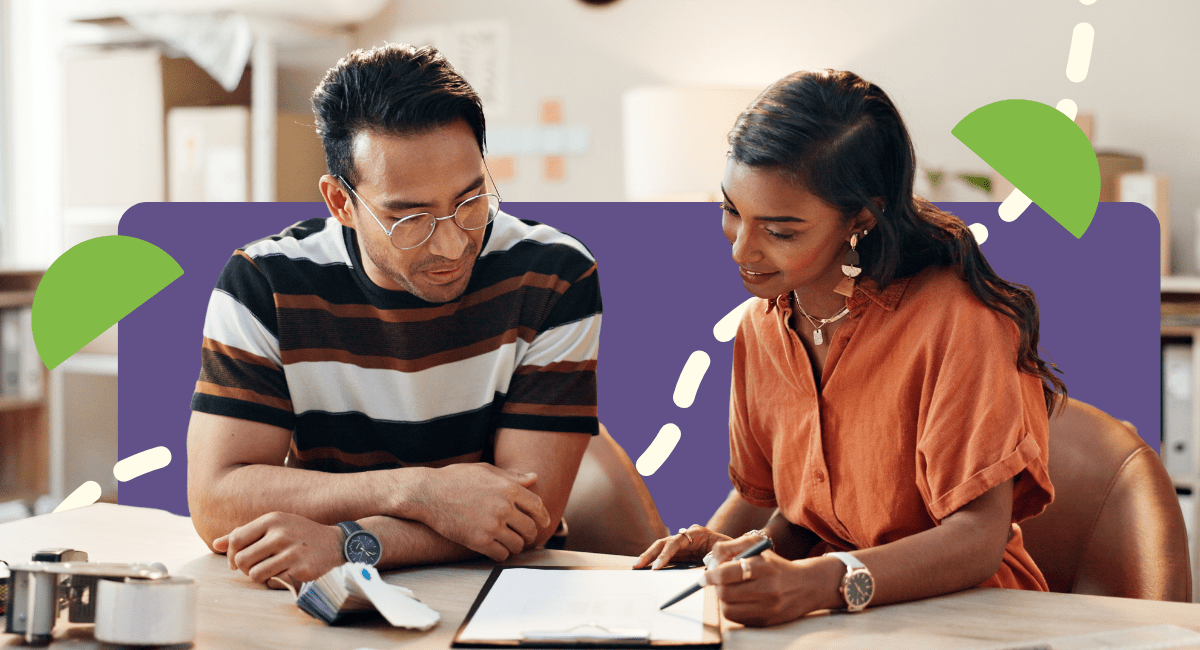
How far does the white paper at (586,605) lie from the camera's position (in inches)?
35.4

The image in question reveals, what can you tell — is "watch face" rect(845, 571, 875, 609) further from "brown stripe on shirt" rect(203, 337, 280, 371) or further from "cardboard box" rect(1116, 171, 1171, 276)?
"cardboard box" rect(1116, 171, 1171, 276)

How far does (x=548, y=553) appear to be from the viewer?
4.00ft

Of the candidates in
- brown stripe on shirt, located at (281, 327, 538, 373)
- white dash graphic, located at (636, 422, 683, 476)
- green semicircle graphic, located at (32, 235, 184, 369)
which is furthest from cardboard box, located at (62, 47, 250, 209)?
brown stripe on shirt, located at (281, 327, 538, 373)

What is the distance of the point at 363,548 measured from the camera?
110cm

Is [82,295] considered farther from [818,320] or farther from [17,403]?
[17,403]

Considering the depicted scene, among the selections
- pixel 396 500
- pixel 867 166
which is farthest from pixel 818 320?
pixel 396 500

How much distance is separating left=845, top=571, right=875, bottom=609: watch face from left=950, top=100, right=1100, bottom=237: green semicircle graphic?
3.29 ft

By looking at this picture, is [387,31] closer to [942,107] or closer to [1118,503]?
[942,107]

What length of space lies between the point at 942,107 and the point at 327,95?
7.72 feet

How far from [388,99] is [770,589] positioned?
0.77m

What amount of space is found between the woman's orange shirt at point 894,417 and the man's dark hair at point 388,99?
488 millimetres

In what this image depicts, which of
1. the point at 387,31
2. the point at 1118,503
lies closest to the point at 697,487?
the point at 1118,503

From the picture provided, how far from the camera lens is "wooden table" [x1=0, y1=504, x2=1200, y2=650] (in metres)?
0.89

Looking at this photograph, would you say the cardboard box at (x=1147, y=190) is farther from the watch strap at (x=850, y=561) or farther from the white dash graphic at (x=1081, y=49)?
the watch strap at (x=850, y=561)
